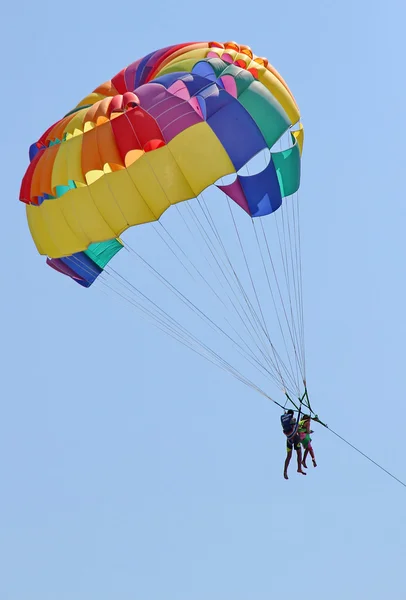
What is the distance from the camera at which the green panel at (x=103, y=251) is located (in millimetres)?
25062

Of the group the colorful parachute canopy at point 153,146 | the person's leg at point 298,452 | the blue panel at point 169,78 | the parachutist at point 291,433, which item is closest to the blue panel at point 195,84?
the colorful parachute canopy at point 153,146

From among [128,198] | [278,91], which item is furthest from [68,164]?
[278,91]

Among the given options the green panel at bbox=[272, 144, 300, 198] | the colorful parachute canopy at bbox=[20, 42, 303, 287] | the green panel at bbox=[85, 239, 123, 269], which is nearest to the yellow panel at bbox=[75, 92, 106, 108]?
the colorful parachute canopy at bbox=[20, 42, 303, 287]

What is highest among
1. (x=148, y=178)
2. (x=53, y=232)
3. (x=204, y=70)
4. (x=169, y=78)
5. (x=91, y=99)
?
(x=91, y=99)

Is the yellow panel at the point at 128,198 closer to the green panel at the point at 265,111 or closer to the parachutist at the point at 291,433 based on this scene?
the green panel at the point at 265,111

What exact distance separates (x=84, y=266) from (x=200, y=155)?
328 centimetres

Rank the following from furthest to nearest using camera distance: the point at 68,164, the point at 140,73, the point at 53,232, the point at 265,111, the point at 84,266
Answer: the point at 84,266, the point at 140,73, the point at 53,232, the point at 265,111, the point at 68,164

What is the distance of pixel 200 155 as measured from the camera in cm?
2311

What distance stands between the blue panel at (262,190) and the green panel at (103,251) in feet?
8.22

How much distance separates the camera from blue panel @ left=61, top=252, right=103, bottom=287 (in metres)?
25.0

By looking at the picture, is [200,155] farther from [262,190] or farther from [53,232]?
[53,232]

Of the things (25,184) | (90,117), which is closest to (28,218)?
(25,184)

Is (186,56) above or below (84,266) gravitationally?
above

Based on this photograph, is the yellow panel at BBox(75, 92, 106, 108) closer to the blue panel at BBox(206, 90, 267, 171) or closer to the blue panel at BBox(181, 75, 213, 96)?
the blue panel at BBox(181, 75, 213, 96)
